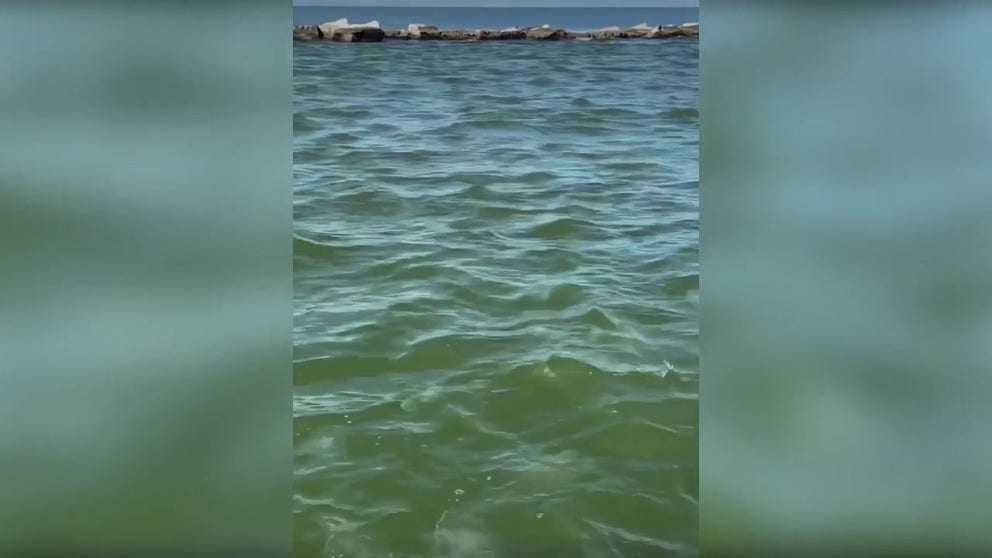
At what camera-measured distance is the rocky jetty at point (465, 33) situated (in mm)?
10828

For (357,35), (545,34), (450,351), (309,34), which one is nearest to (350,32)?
(357,35)

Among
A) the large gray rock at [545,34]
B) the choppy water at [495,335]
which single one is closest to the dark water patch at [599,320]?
the choppy water at [495,335]

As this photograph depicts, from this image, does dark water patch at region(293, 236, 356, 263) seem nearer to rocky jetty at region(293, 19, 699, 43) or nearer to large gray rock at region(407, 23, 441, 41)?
rocky jetty at region(293, 19, 699, 43)

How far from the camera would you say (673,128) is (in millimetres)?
6266
